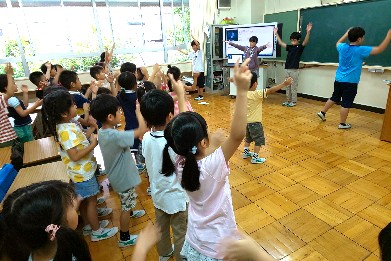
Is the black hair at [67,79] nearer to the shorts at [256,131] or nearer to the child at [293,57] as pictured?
the shorts at [256,131]

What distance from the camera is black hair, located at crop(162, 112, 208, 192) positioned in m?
0.91

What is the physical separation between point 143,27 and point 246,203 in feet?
17.7

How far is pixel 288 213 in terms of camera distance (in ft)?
6.89

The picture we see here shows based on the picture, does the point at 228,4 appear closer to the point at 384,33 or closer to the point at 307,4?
the point at 307,4

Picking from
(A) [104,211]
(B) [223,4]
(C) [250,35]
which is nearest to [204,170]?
(A) [104,211]

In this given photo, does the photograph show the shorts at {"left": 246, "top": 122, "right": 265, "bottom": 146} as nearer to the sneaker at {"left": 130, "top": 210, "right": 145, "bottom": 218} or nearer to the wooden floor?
the wooden floor

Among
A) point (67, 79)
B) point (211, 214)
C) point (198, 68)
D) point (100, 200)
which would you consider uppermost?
point (67, 79)

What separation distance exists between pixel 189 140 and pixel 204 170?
4.9 inches

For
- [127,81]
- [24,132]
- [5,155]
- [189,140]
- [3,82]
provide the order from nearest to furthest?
[189,140], [5,155], [127,81], [3,82], [24,132]

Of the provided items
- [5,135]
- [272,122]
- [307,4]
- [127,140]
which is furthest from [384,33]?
[5,135]

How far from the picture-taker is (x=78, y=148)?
167 centimetres

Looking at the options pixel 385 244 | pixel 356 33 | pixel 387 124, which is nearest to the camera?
pixel 385 244

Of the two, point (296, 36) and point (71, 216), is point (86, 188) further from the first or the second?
point (296, 36)

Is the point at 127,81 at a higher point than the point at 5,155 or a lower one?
higher
